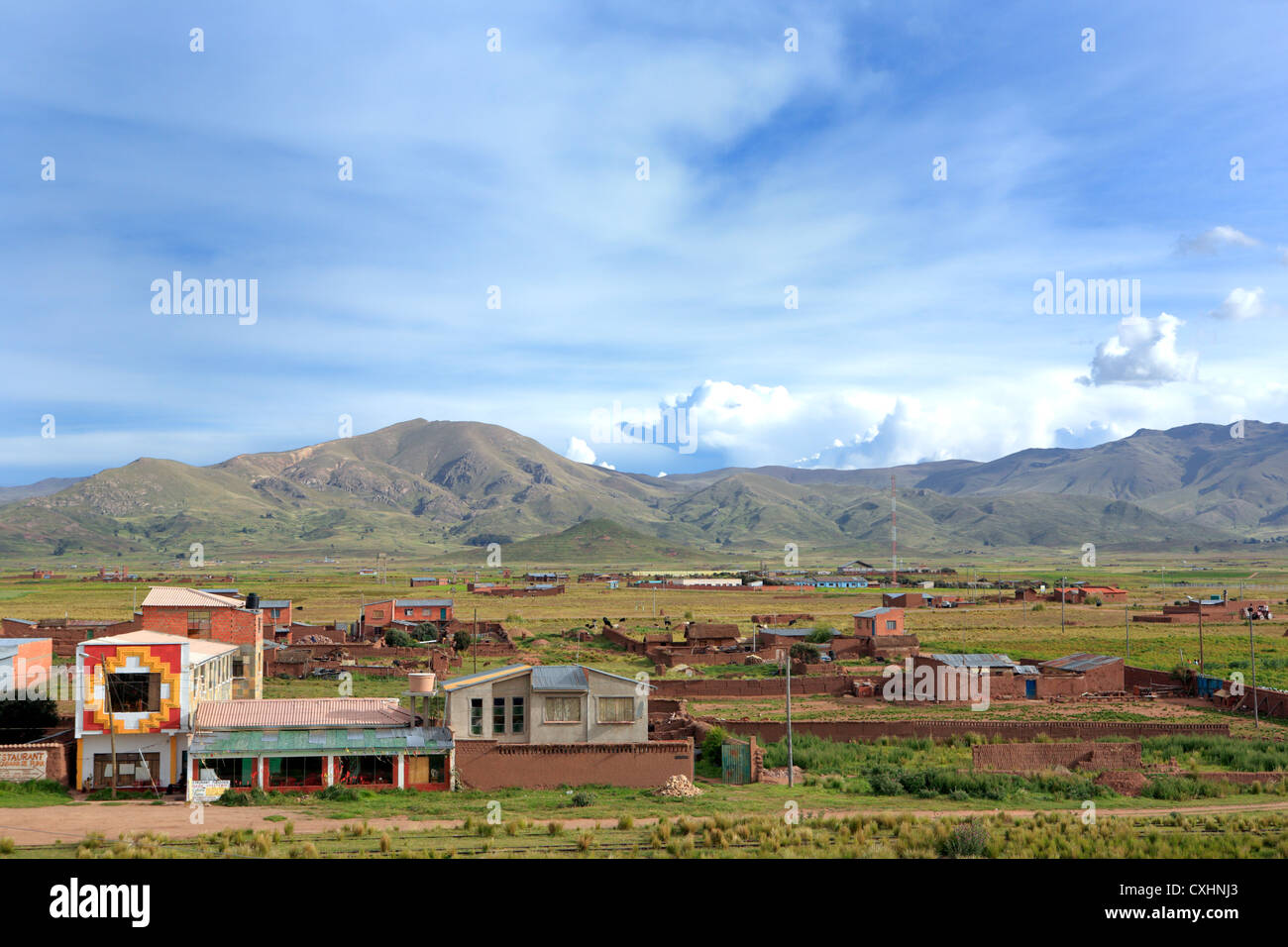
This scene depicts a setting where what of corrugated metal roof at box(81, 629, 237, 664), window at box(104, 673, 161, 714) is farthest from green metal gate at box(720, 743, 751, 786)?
window at box(104, 673, 161, 714)

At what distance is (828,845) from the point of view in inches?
839

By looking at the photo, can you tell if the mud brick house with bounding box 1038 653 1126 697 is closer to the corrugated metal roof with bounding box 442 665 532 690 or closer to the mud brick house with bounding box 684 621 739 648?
the mud brick house with bounding box 684 621 739 648

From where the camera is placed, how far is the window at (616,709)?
3291 centimetres

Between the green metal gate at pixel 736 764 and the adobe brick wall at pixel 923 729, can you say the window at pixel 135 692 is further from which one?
the adobe brick wall at pixel 923 729

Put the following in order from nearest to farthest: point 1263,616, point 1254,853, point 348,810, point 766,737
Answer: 1. point 1254,853
2. point 348,810
3. point 766,737
4. point 1263,616

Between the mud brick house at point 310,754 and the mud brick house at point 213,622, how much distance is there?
320 inches

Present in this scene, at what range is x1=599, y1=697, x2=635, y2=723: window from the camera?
32.9 m

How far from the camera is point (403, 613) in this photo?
3403 inches

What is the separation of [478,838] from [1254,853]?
53.7ft

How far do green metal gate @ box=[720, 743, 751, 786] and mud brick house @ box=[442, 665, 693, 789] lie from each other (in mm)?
1589

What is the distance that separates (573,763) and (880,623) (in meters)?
47.0

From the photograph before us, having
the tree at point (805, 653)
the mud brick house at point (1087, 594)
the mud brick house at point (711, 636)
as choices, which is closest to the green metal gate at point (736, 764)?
the tree at point (805, 653)
